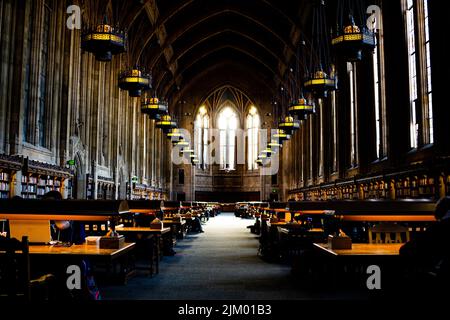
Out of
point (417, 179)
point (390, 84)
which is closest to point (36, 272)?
point (417, 179)

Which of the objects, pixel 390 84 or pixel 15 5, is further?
pixel 390 84

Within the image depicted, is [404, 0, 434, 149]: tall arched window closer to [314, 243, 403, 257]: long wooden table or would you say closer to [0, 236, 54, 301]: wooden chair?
[314, 243, 403, 257]: long wooden table

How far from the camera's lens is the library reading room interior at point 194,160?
5395 millimetres

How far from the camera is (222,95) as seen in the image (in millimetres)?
49219

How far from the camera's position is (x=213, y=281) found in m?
7.82

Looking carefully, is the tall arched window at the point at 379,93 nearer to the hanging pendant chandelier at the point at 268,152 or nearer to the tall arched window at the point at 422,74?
the tall arched window at the point at 422,74

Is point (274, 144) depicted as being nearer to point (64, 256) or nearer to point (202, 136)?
point (202, 136)

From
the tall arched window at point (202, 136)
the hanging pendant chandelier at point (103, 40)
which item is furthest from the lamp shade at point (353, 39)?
the tall arched window at point (202, 136)

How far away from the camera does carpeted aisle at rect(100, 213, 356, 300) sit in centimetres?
665

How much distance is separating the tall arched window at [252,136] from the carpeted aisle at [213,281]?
37.0m

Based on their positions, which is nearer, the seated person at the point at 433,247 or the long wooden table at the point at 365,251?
the seated person at the point at 433,247

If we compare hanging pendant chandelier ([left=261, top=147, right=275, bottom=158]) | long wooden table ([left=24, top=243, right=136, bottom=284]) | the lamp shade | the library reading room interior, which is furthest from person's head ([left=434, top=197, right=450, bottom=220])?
hanging pendant chandelier ([left=261, top=147, right=275, bottom=158])

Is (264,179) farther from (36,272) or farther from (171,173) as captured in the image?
(36,272)
